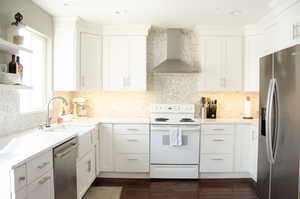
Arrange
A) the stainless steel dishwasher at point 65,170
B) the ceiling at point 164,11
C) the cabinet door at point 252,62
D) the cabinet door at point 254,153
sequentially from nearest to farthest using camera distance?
1. the stainless steel dishwasher at point 65,170
2. the ceiling at point 164,11
3. the cabinet door at point 254,153
4. the cabinet door at point 252,62

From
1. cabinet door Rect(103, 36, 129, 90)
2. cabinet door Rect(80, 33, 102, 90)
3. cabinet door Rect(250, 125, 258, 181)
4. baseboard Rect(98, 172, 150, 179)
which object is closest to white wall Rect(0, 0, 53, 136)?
cabinet door Rect(80, 33, 102, 90)

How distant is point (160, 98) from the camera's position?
389 cm

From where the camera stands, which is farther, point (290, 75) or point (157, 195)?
point (157, 195)

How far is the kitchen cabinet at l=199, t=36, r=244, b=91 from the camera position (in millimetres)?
3586

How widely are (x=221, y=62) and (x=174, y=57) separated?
31.8 inches

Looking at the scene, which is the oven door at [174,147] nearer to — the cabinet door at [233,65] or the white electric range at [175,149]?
the white electric range at [175,149]

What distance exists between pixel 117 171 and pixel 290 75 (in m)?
2.67

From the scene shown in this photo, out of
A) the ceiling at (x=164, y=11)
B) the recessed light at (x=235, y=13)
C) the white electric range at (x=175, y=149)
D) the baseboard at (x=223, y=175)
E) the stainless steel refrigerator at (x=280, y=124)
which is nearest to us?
the stainless steel refrigerator at (x=280, y=124)

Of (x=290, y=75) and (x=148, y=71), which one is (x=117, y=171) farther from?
(x=290, y=75)

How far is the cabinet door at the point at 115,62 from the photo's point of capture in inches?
140

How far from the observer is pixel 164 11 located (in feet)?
9.76

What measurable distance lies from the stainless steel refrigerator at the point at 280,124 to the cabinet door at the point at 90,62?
2.47 meters

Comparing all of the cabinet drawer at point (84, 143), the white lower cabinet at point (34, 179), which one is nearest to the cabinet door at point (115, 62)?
the cabinet drawer at point (84, 143)

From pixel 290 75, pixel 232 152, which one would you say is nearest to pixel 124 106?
pixel 232 152
